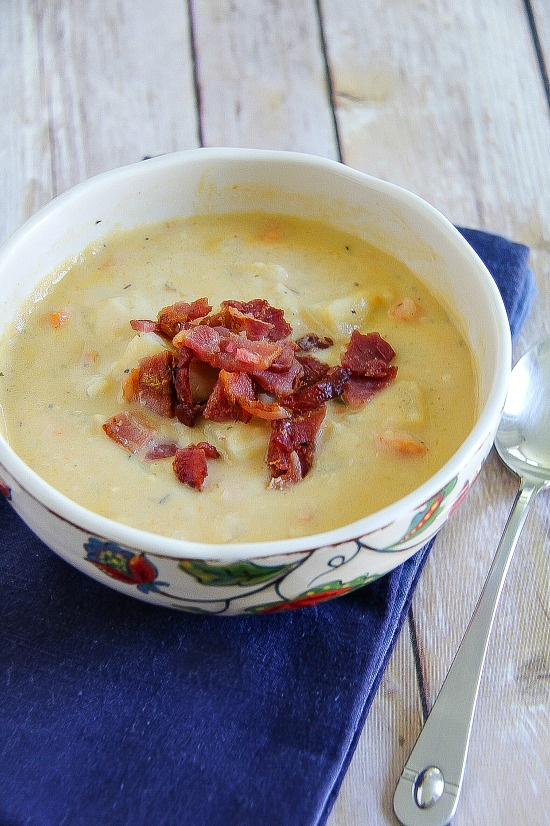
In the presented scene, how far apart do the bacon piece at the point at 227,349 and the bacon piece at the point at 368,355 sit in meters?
0.15

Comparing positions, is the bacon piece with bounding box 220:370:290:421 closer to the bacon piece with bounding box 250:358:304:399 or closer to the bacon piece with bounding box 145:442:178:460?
the bacon piece with bounding box 250:358:304:399

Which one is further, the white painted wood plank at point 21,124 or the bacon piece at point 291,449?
the white painted wood plank at point 21,124

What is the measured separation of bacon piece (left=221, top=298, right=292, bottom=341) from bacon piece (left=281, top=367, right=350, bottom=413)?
0.51 feet

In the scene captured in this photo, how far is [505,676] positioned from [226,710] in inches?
21.8

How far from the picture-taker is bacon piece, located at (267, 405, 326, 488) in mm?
1832

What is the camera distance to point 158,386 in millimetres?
1959

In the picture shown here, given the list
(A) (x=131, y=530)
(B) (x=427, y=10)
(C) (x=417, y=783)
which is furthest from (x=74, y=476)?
(B) (x=427, y=10)

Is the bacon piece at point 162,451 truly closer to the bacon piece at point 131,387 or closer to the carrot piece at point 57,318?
the bacon piece at point 131,387

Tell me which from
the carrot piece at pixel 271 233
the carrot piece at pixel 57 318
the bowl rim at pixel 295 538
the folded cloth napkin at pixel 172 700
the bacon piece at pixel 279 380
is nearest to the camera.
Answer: the bowl rim at pixel 295 538

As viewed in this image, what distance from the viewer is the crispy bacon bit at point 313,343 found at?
2084mm

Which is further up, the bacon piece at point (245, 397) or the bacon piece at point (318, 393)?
the bacon piece at point (245, 397)

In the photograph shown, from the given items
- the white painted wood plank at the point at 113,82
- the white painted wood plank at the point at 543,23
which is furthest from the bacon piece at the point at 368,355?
the white painted wood plank at the point at 543,23

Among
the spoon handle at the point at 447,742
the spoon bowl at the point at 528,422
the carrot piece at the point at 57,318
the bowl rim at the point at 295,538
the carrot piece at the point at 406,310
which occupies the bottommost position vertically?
the spoon handle at the point at 447,742

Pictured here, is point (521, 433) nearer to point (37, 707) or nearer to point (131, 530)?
point (131, 530)
